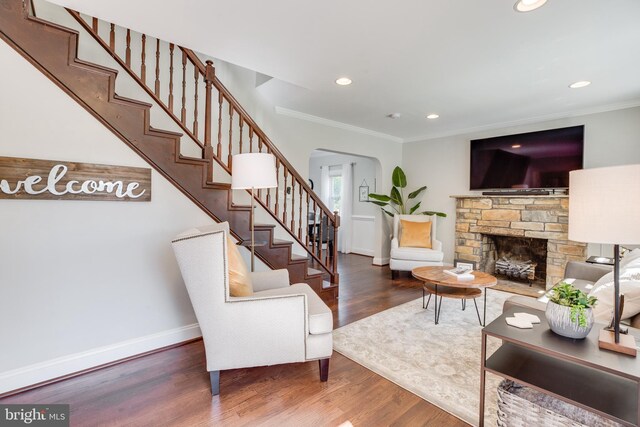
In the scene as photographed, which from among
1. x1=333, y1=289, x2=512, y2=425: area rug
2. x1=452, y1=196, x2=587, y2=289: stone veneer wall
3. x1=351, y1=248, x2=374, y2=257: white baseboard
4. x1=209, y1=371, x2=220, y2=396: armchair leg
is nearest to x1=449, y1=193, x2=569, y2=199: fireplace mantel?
x1=452, y1=196, x2=587, y2=289: stone veneer wall

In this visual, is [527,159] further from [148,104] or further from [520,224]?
[148,104]

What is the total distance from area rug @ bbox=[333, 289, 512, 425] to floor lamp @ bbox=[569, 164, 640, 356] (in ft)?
2.89

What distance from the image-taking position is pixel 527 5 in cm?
185

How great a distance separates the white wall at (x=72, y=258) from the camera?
1.82 meters

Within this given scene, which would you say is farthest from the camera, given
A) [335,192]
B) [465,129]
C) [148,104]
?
[335,192]

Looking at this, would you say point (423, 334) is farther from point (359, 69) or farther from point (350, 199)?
point (350, 199)

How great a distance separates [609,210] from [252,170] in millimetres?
2178

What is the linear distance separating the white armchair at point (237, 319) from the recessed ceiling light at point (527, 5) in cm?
226

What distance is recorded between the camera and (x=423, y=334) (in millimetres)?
2684

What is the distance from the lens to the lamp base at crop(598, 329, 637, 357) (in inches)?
47.5

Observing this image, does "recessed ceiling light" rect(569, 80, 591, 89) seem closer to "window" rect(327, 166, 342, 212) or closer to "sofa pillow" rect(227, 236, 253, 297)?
"sofa pillow" rect(227, 236, 253, 297)

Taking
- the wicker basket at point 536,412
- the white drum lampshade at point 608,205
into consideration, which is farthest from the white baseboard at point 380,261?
the white drum lampshade at point 608,205

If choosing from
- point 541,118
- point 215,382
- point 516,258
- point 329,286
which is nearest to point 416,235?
point 516,258

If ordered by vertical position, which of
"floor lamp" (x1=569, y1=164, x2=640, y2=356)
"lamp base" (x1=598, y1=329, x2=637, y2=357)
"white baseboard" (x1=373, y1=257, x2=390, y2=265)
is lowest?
"white baseboard" (x1=373, y1=257, x2=390, y2=265)
